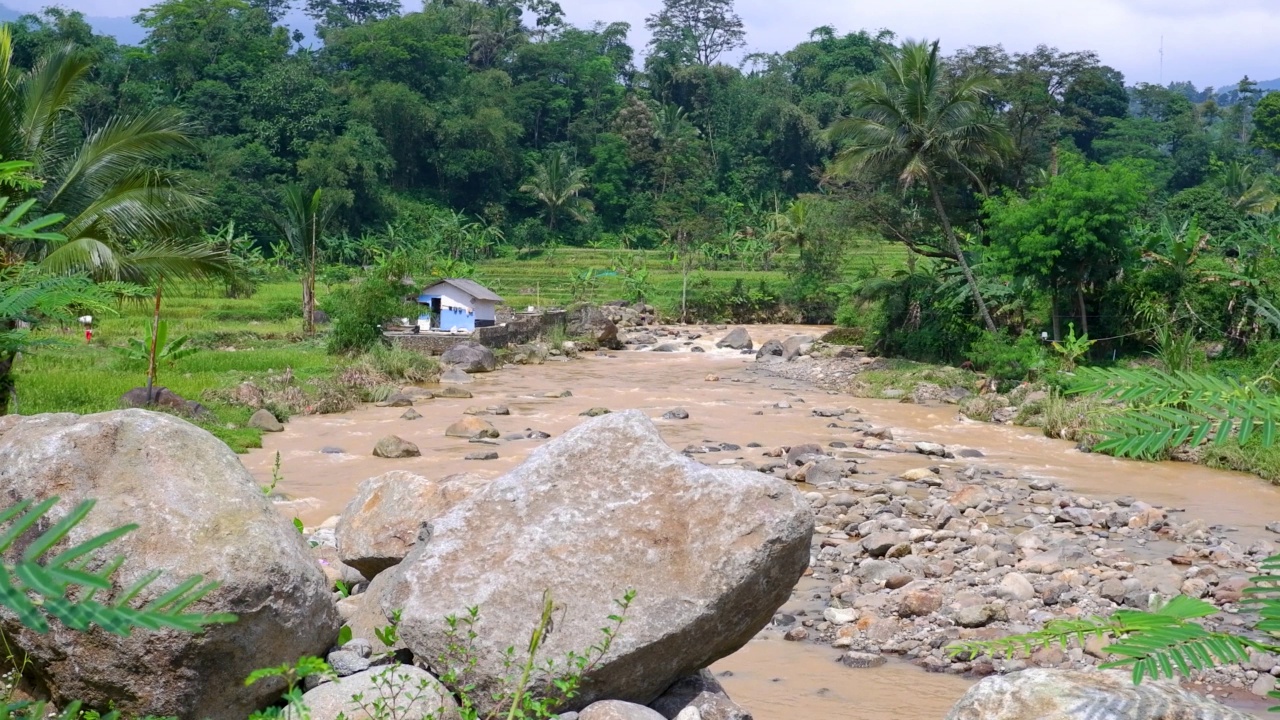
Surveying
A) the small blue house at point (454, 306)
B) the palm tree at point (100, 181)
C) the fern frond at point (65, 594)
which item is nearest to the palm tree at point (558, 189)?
the small blue house at point (454, 306)

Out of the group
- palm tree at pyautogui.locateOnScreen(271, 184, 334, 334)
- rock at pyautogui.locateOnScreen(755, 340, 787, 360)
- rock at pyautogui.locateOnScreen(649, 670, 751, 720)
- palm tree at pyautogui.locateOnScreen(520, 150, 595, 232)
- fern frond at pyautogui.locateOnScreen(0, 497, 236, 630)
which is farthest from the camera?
palm tree at pyautogui.locateOnScreen(520, 150, 595, 232)

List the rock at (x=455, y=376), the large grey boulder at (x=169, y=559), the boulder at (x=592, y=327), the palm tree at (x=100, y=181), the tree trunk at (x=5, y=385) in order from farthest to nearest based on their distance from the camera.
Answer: the boulder at (x=592, y=327) < the rock at (x=455, y=376) < the palm tree at (x=100, y=181) < the tree trunk at (x=5, y=385) < the large grey boulder at (x=169, y=559)

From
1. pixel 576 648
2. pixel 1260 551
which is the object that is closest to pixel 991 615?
pixel 1260 551

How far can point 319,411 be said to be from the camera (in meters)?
19.4

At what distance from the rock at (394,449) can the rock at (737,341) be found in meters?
19.0

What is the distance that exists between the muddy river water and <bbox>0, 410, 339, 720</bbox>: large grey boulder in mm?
3767

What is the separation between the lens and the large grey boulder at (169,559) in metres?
4.01

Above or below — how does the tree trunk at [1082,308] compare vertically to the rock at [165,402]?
above

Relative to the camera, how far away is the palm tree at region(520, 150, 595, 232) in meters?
58.0

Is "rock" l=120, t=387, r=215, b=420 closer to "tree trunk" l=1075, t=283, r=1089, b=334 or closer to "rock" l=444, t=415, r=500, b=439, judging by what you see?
"rock" l=444, t=415, r=500, b=439

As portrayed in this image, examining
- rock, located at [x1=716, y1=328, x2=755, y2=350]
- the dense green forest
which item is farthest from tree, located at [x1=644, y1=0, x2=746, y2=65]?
rock, located at [x1=716, y1=328, x2=755, y2=350]

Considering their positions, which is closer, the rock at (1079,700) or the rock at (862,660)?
the rock at (1079,700)

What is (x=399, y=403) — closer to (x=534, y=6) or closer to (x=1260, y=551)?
(x=1260, y=551)

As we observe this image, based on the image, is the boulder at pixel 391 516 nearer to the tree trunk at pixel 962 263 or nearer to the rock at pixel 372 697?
the rock at pixel 372 697
